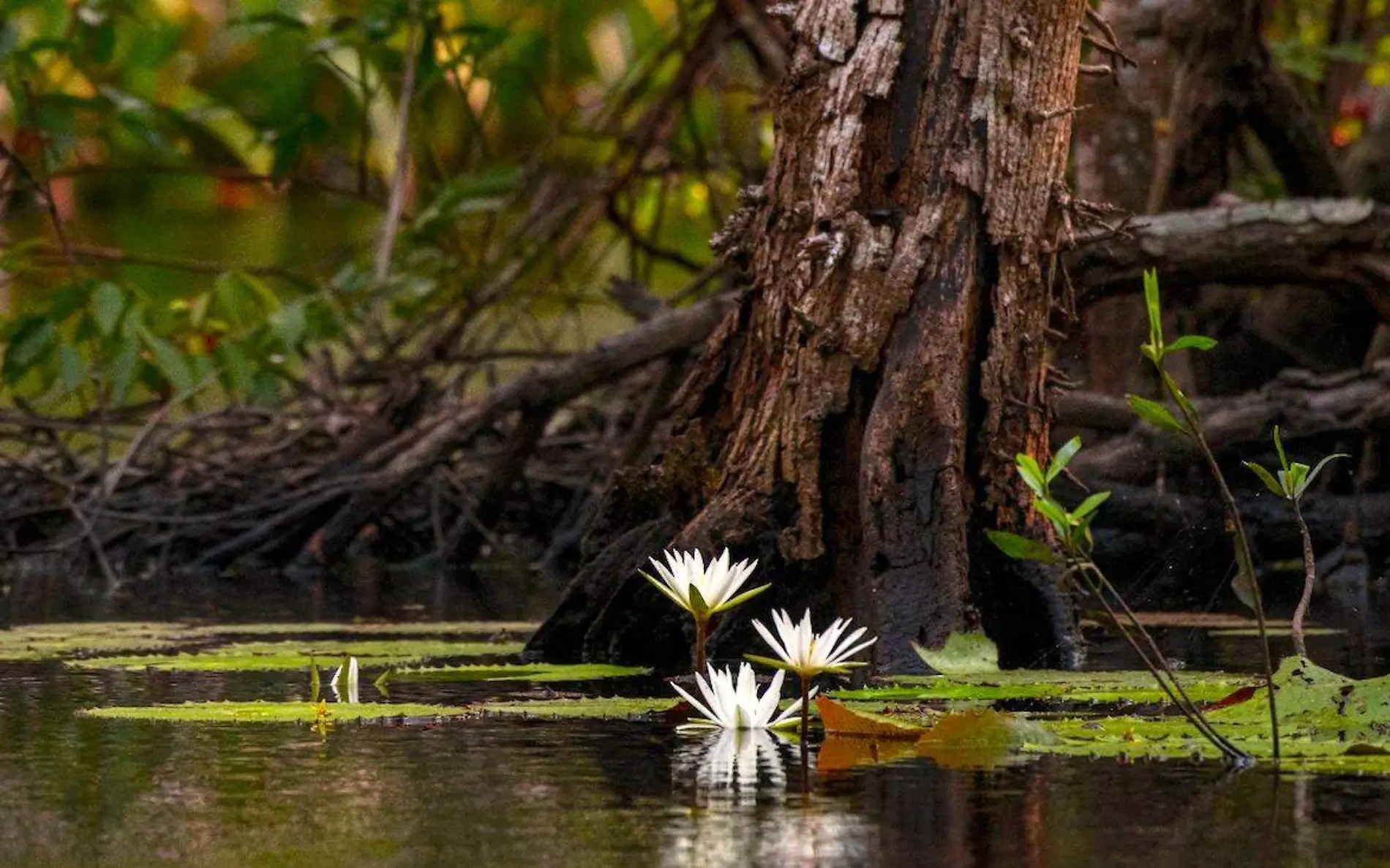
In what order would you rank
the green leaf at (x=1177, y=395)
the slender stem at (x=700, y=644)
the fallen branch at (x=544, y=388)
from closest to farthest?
the green leaf at (x=1177, y=395) < the slender stem at (x=700, y=644) < the fallen branch at (x=544, y=388)

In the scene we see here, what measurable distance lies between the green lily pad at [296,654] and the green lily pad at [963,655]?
1.07 meters

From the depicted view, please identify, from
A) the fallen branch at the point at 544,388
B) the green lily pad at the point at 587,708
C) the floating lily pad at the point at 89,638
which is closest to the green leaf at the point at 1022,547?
the green lily pad at the point at 587,708

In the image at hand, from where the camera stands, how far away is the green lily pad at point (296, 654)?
14.3 feet

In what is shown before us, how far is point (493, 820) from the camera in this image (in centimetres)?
243

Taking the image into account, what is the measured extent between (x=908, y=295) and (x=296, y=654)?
1.38m

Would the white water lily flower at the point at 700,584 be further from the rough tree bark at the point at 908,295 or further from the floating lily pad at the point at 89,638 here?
the floating lily pad at the point at 89,638

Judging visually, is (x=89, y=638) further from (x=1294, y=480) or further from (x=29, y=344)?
(x=29, y=344)

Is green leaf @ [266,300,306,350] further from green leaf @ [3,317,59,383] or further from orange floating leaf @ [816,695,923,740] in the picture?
orange floating leaf @ [816,695,923,740]

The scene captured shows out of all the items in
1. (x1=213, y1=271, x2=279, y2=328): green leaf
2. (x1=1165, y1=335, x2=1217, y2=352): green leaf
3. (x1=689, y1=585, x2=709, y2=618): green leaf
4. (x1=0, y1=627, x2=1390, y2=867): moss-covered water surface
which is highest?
(x1=213, y1=271, x2=279, y2=328): green leaf

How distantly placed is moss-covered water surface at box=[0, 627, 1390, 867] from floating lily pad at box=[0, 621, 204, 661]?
1.14 metres

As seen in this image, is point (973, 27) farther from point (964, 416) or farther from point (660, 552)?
point (660, 552)

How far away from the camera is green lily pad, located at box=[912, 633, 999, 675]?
399cm

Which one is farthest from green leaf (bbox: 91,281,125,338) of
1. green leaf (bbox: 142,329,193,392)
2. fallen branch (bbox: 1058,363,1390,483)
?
fallen branch (bbox: 1058,363,1390,483)

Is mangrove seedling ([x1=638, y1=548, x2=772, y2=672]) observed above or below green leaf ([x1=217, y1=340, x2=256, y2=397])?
below
